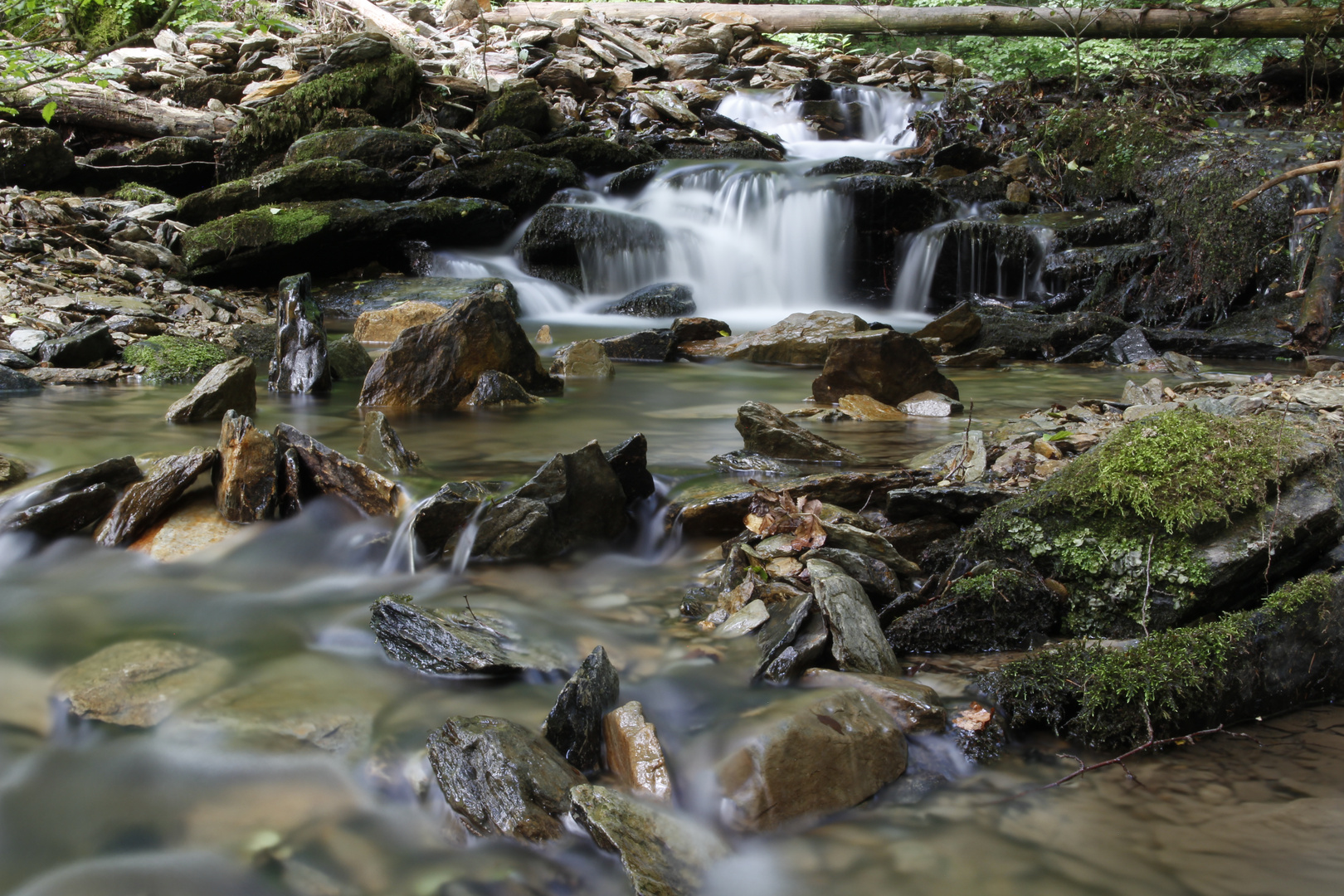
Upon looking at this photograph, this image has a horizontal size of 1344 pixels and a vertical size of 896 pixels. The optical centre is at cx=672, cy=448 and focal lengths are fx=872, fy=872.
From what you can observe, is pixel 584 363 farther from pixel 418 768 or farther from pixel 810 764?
pixel 810 764

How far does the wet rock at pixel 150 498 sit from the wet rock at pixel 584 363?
393 centimetres

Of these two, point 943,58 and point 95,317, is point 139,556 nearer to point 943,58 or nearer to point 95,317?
point 95,317

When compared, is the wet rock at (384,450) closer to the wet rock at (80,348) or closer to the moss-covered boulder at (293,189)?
the wet rock at (80,348)

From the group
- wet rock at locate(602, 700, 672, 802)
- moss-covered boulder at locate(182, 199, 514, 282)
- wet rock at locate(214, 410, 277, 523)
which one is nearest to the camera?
wet rock at locate(602, 700, 672, 802)

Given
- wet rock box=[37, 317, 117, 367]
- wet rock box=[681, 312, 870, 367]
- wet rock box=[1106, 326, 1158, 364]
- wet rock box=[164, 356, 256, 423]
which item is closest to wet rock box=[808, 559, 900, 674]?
wet rock box=[164, 356, 256, 423]

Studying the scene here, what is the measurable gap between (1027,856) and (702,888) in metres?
0.75

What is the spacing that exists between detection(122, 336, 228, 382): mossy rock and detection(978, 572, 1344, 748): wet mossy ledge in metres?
7.05

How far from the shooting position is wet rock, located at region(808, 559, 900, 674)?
8.57 feet

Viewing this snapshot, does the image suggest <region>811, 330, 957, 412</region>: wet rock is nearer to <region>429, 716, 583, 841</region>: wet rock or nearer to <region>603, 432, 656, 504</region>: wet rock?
<region>603, 432, 656, 504</region>: wet rock

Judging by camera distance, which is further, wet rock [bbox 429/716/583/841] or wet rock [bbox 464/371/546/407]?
wet rock [bbox 464/371/546/407]

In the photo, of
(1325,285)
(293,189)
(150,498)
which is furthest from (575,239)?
(150,498)

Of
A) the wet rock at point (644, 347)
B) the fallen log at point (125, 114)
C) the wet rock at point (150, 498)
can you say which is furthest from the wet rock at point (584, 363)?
the fallen log at point (125, 114)

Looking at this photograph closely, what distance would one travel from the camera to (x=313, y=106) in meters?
14.0

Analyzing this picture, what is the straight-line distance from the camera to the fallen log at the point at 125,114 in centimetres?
1258
